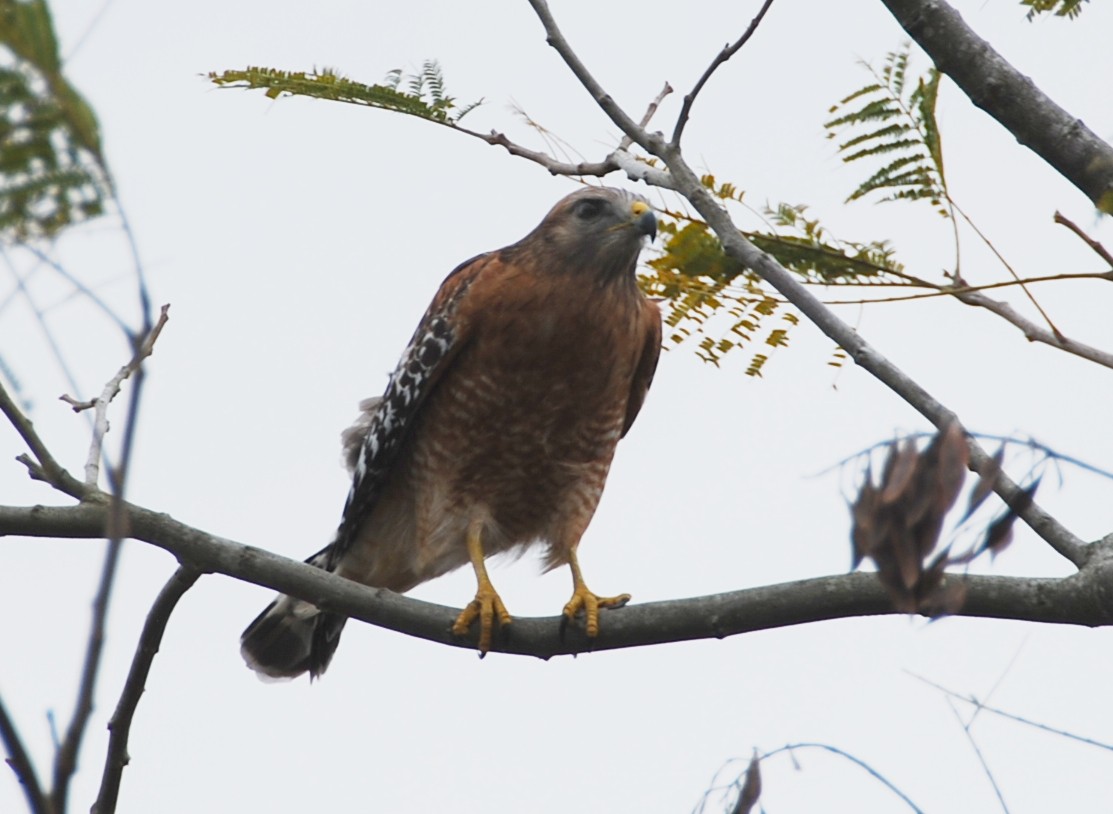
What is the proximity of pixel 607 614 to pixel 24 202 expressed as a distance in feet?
9.24

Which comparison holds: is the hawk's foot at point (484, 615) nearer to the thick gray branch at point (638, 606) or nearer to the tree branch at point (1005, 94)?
the thick gray branch at point (638, 606)

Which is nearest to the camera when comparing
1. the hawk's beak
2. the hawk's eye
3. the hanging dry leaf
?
the hanging dry leaf

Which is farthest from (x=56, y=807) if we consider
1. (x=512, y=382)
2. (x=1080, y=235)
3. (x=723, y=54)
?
(x=512, y=382)

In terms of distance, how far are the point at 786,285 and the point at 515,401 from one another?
2477 mm

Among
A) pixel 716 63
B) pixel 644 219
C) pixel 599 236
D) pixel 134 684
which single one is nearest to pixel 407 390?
pixel 599 236

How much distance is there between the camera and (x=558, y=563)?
6.29 meters

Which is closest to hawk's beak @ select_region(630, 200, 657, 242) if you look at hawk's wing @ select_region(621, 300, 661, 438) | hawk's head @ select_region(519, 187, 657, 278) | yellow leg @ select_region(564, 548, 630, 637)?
hawk's head @ select_region(519, 187, 657, 278)

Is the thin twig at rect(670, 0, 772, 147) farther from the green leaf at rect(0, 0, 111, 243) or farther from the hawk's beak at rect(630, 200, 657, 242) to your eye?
the green leaf at rect(0, 0, 111, 243)

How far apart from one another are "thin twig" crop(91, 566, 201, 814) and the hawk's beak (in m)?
2.34

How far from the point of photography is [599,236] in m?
6.08

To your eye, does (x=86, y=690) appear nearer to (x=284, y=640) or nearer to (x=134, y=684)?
(x=134, y=684)

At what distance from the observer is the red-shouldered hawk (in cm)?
596

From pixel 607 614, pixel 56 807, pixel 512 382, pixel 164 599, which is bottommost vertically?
pixel 56 807

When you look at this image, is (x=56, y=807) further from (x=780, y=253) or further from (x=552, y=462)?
(x=552, y=462)
